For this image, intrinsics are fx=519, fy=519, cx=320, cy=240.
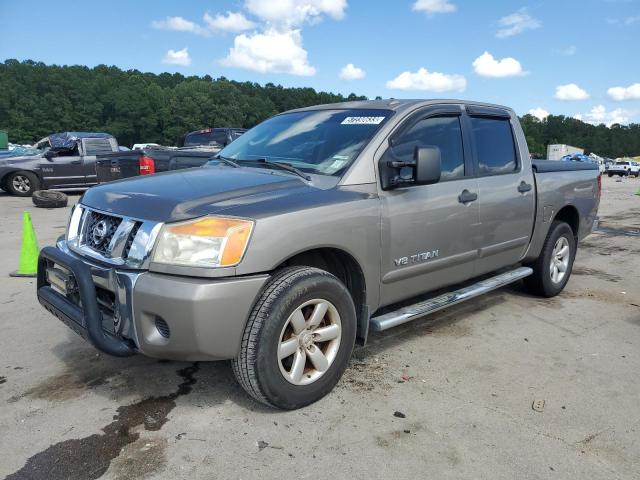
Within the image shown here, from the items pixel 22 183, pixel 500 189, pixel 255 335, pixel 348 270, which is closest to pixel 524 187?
pixel 500 189

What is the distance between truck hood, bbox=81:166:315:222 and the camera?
2.66 metres

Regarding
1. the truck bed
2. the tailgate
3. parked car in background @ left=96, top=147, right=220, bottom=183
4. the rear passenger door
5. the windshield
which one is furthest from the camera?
the tailgate

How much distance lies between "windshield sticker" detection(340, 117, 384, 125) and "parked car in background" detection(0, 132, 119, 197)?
12.5 metres

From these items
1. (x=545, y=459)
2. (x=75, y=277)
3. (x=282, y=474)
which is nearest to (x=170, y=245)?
(x=75, y=277)

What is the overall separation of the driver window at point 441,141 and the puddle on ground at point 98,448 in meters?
2.15

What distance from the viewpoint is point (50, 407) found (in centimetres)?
293

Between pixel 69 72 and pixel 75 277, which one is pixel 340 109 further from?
pixel 69 72

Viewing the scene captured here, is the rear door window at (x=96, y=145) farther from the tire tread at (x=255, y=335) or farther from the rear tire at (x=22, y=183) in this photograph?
the tire tread at (x=255, y=335)

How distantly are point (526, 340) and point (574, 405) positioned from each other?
105cm

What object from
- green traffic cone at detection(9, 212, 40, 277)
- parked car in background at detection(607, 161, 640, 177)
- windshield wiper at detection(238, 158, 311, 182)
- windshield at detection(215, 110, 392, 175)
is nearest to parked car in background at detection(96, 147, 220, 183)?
green traffic cone at detection(9, 212, 40, 277)

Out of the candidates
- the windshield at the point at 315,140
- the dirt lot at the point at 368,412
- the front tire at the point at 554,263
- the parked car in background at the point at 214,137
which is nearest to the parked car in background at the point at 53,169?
the parked car in background at the point at 214,137

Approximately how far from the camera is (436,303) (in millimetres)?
3719

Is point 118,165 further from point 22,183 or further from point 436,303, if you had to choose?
point 436,303

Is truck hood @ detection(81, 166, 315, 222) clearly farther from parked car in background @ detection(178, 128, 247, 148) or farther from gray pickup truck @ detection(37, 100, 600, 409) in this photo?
parked car in background @ detection(178, 128, 247, 148)
